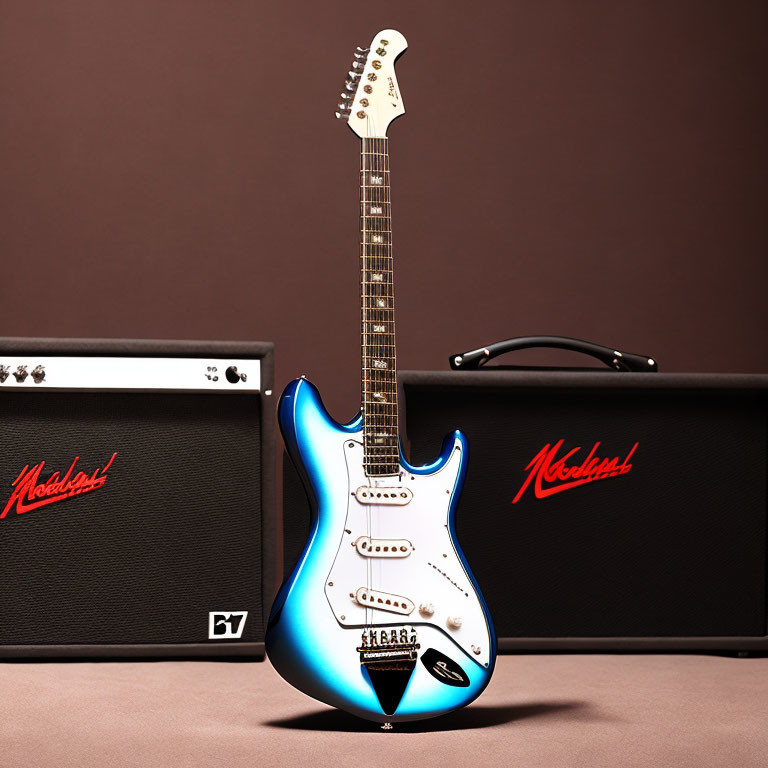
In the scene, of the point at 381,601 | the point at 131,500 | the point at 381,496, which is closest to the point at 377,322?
the point at 381,496

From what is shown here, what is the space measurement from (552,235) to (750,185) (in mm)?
399

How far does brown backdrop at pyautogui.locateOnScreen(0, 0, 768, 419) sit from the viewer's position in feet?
5.59

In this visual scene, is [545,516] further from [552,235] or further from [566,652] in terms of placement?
[552,235]

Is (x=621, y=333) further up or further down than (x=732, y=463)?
further up

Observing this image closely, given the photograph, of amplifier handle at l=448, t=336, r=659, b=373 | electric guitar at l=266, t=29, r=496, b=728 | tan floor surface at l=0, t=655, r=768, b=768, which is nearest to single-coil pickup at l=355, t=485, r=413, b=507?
electric guitar at l=266, t=29, r=496, b=728

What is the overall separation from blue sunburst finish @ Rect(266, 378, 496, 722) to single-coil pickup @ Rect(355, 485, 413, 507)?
0.01 meters

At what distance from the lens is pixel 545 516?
1.37m

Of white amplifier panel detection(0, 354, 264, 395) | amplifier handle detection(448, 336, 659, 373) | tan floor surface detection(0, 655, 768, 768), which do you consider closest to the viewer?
tan floor surface detection(0, 655, 768, 768)

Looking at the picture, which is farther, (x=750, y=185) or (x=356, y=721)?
(x=750, y=185)

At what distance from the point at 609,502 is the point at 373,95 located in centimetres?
66

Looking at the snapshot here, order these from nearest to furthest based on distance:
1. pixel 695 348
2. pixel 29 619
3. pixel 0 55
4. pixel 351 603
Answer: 1. pixel 351 603
2. pixel 29 619
3. pixel 0 55
4. pixel 695 348

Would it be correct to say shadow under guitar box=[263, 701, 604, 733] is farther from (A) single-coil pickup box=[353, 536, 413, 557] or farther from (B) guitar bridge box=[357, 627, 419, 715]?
(A) single-coil pickup box=[353, 536, 413, 557]

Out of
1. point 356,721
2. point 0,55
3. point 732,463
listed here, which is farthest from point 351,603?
point 0,55

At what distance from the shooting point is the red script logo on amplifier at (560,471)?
1.38 meters
